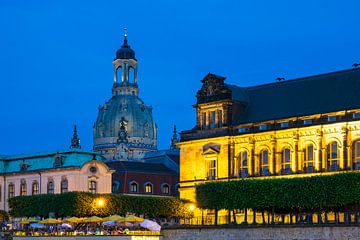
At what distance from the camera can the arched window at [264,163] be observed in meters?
94.1

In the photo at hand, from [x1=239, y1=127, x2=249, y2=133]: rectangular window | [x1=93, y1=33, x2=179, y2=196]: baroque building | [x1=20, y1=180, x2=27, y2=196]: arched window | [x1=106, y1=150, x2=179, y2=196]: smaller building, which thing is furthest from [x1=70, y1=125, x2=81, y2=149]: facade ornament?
[x1=239, y1=127, x2=249, y2=133]: rectangular window

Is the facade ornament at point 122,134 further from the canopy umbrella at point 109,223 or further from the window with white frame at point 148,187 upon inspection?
the canopy umbrella at point 109,223

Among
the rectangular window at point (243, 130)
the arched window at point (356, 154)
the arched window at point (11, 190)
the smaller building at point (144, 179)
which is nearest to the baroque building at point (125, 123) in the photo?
the smaller building at point (144, 179)

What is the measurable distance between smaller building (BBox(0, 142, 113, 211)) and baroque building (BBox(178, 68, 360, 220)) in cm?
1152

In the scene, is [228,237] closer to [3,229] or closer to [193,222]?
[193,222]

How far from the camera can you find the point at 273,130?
9344 centimetres

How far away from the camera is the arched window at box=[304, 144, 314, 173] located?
90.1 metres

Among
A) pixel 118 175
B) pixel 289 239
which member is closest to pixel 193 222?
pixel 289 239

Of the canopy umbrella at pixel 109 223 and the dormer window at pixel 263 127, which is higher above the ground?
the dormer window at pixel 263 127

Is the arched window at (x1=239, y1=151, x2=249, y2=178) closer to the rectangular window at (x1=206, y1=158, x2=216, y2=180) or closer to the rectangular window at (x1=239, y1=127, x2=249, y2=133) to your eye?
the rectangular window at (x1=239, y1=127, x2=249, y2=133)

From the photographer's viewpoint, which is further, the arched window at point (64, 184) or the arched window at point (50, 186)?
the arched window at point (50, 186)

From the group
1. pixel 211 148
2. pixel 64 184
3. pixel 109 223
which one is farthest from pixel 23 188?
pixel 109 223

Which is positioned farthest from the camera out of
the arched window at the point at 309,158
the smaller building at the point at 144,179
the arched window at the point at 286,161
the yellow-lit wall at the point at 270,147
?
the smaller building at the point at 144,179

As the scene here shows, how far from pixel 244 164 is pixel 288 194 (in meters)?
17.6
